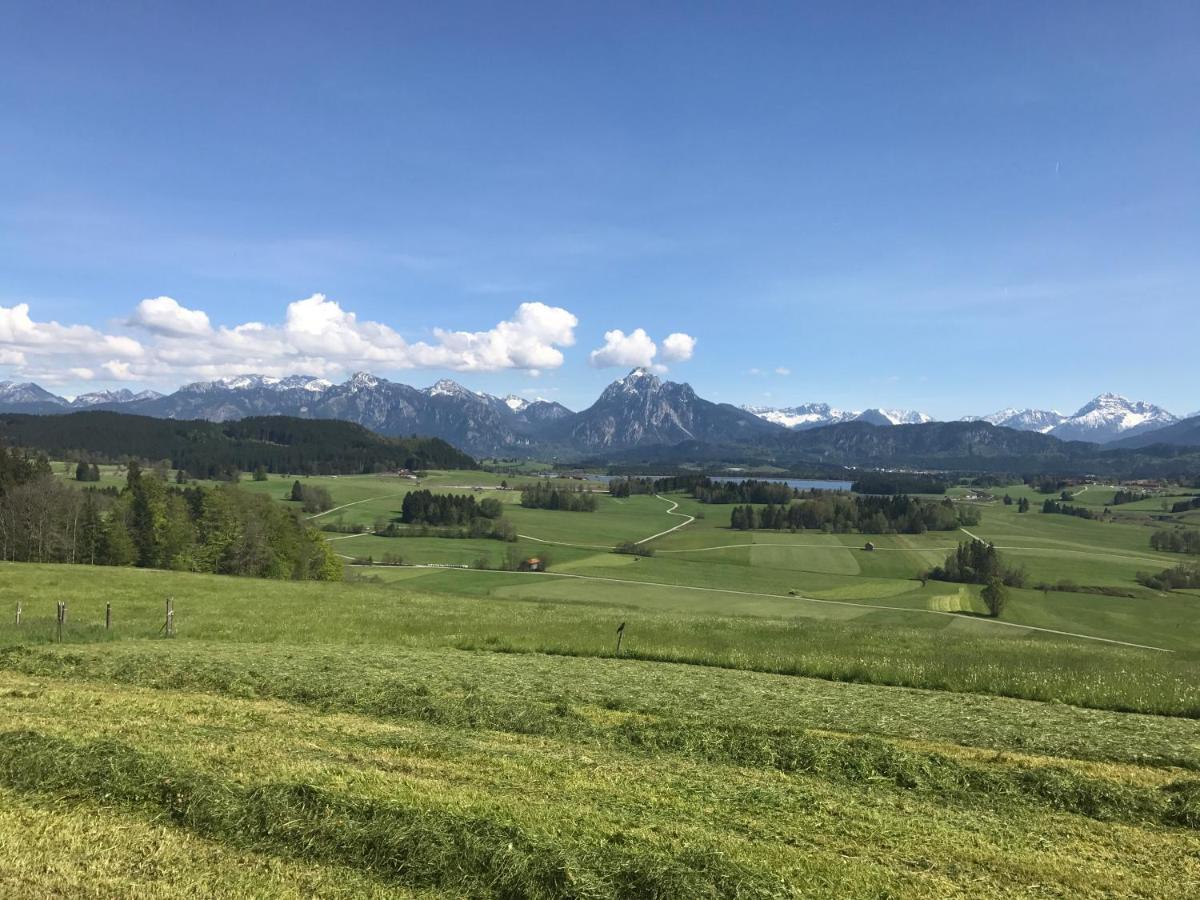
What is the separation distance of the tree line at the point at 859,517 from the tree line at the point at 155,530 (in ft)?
354

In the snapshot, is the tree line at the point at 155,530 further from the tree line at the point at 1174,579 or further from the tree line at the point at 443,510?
the tree line at the point at 1174,579

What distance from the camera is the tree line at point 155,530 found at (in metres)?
68.1

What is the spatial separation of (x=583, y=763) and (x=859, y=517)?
170m

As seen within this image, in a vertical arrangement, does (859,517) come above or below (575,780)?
below

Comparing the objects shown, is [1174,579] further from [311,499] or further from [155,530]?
[311,499]

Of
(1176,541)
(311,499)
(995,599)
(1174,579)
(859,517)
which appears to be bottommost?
(1174,579)

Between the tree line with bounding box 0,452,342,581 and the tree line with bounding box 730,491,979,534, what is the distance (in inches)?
4245

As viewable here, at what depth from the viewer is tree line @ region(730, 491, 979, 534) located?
16312 cm

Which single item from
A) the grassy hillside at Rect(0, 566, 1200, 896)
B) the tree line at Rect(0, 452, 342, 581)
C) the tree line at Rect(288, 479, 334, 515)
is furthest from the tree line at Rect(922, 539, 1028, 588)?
the tree line at Rect(288, 479, 334, 515)

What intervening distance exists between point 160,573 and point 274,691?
127ft

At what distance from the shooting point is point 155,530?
7394 cm

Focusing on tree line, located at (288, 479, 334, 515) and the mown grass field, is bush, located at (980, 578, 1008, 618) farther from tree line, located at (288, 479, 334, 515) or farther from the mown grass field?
tree line, located at (288, 479, 334, 515)

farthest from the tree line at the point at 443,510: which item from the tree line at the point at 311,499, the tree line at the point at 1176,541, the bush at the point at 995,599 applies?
the tree line at the point at 1176,541

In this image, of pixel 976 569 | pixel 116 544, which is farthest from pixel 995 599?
pixel 116 544
